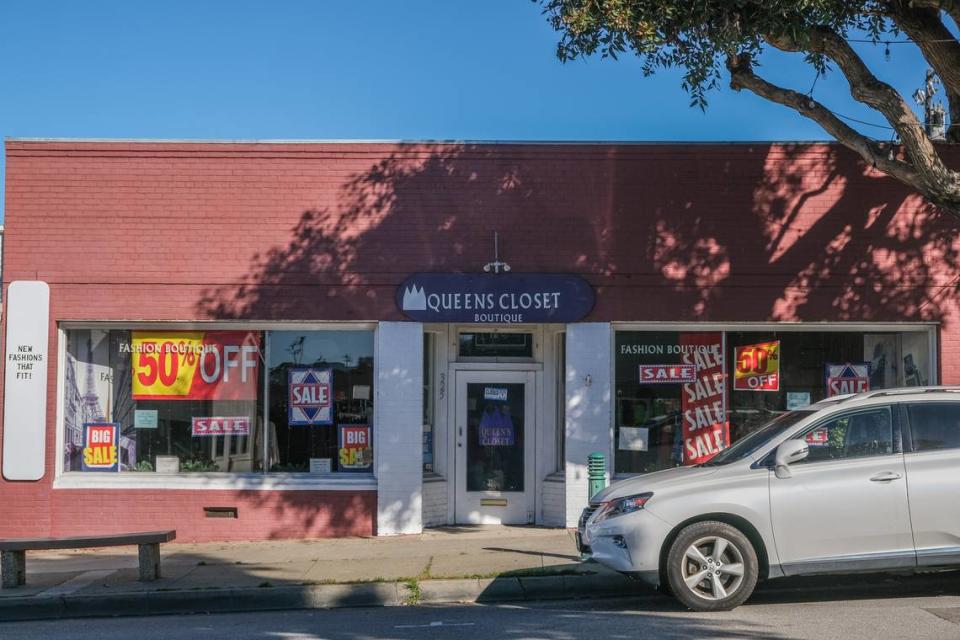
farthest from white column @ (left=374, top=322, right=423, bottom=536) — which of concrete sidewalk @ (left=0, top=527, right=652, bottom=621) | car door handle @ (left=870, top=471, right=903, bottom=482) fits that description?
car door handle @ (left=870, top=471, right=903, bottom=482)

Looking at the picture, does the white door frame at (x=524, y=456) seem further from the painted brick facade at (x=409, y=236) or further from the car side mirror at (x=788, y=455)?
the car side mirror at (x=788, y=455)

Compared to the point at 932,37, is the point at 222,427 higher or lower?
lower

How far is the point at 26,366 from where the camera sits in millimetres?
12617

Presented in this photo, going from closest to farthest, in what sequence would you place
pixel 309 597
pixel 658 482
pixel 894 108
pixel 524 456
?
pixel 658 482, pixel 309 597, pixel 894 108, pixel 524 456

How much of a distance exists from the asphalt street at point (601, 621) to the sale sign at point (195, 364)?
409cm

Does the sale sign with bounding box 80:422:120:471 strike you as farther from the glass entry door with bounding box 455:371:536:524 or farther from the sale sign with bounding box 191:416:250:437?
the glass entry door with bounding box 455:371:536:524

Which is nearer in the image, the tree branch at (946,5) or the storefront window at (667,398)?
the tree branch at (946,5)

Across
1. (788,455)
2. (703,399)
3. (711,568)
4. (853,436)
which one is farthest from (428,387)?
(853,436)

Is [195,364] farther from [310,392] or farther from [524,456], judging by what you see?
[524,456]

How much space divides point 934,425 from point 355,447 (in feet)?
23.3

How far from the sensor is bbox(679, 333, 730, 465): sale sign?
42.2ft

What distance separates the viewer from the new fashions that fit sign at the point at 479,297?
12.6 m

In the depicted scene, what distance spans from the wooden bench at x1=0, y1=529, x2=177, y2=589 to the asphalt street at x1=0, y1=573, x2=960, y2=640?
0.87 meters

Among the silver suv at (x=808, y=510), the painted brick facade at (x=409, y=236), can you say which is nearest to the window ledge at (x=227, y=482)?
the painted brick facade at (x=409, y=236)
